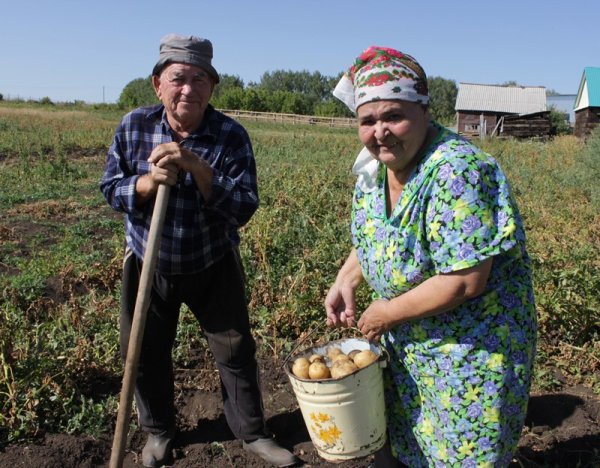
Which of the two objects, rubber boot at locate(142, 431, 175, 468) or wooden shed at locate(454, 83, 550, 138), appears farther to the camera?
wooden shed at locate(454, 83, 550, 138)

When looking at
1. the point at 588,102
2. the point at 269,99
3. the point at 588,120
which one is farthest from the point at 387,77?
the point at 269,99

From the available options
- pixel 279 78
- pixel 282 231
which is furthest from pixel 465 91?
pixel 279 78

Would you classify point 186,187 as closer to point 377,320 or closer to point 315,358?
point 315,358

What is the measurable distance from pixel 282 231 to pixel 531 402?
2999 millimetres

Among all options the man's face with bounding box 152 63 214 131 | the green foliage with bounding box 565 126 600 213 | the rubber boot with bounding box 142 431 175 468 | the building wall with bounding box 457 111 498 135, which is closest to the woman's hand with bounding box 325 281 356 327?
the man's face with bounding box 152 63 214 131

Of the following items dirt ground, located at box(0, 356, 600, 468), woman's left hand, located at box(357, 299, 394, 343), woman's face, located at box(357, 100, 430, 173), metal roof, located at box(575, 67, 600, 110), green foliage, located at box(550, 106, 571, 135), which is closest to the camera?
woman's face, located at box(357, 100, 430, 173)

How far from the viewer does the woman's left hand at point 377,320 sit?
177cm

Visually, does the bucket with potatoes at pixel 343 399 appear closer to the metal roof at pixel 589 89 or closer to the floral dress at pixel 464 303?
the floral dress at pixel 464 303

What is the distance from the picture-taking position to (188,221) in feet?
7.83

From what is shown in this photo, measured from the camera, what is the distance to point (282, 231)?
5.66 m

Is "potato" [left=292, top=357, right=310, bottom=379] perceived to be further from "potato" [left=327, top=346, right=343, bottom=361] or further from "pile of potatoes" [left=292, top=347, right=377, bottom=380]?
"potato" [left=327, top=346, right=343, bottom=361]

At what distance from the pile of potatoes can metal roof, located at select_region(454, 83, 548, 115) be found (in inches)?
1348

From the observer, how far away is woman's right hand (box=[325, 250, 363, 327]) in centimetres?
210

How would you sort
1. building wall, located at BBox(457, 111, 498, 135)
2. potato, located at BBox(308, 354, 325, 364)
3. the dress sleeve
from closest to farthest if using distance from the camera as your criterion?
1. the dress sleeve
2. potato, located at BBox(308, 354, 325, 364)
3. building wall, located at BBox(457, 111, 498, 135)
